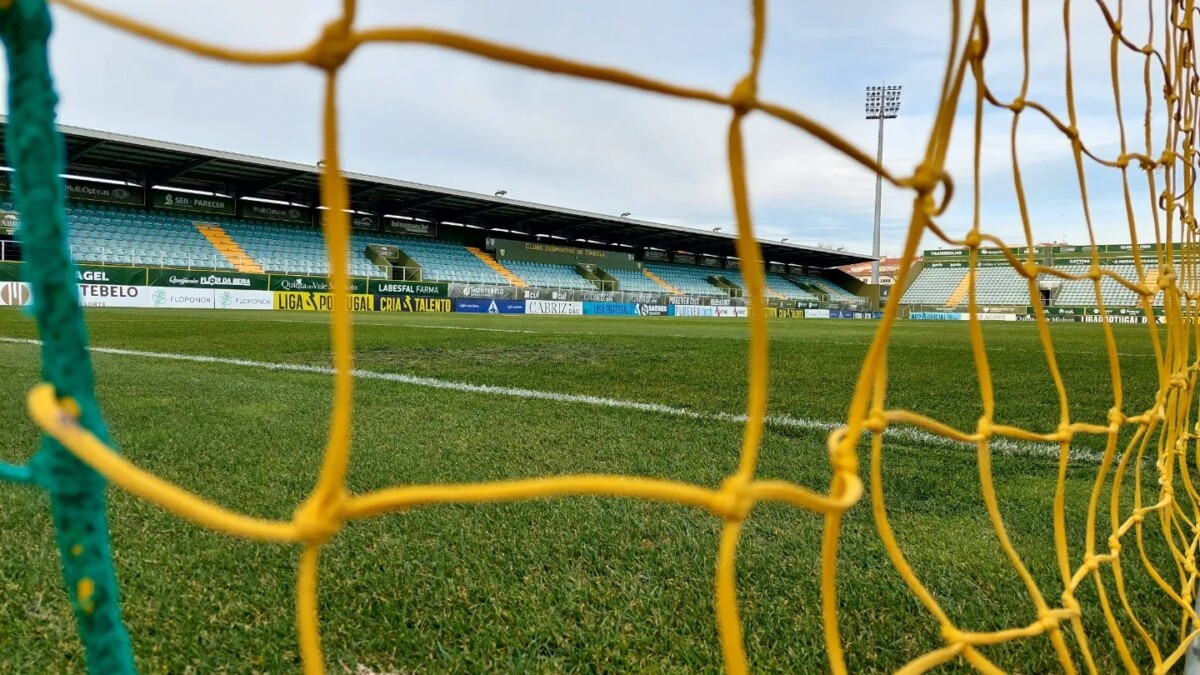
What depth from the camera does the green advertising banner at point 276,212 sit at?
2214cm

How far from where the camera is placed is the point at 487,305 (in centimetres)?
2059

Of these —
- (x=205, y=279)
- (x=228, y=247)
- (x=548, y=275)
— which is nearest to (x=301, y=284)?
(x=205, y=279)

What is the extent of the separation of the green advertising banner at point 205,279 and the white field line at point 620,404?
39.3ft

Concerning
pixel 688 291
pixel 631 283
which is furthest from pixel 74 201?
pixel 688 291

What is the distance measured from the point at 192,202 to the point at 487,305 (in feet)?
28.0

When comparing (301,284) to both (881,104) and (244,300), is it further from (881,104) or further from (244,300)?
(881,104)

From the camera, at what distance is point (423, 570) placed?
140 centimetres

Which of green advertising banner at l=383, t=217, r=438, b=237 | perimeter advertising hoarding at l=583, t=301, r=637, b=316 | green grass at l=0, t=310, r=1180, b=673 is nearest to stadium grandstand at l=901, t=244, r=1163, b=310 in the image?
perimeter advertising hoarding at l=583, t=301, r=637, b=316

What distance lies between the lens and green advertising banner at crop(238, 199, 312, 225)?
2214 centimetres

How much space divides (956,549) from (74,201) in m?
22.3

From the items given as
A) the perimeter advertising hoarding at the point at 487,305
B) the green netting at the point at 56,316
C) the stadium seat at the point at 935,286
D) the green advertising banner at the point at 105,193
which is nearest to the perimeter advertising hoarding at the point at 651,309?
the perimeter advertising hoarding at the point at 487,305

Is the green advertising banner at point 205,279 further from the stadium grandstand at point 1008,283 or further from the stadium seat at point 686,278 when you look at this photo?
the stadium grandstand at point 1008,283

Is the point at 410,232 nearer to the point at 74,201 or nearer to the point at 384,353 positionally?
the point at 74,201

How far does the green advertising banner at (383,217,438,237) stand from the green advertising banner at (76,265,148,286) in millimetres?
9690
